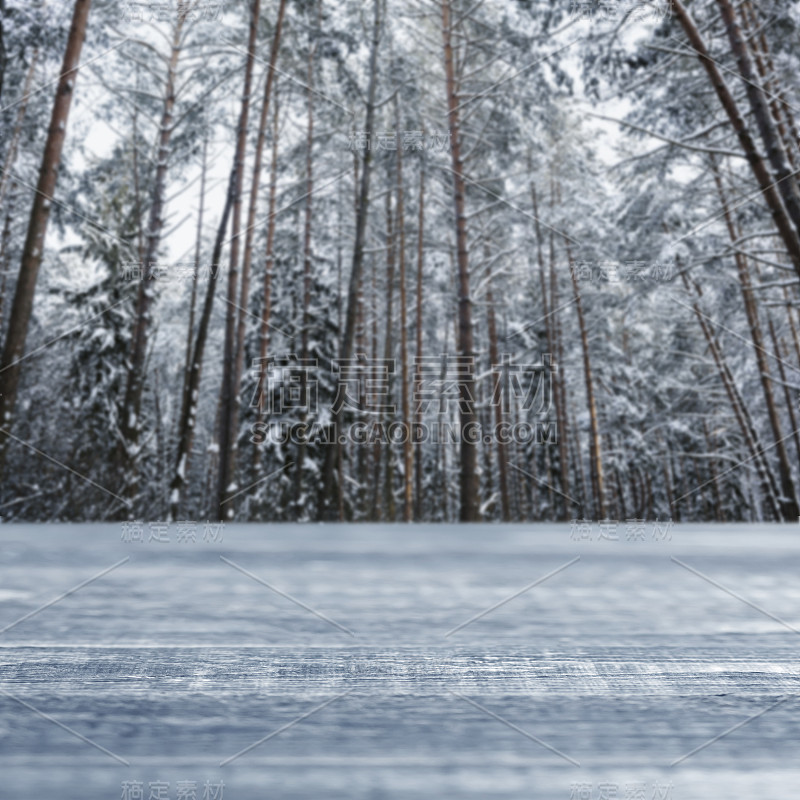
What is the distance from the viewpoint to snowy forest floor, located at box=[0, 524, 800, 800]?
373 millimetres

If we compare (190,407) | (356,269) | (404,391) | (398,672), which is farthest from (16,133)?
(398,672)

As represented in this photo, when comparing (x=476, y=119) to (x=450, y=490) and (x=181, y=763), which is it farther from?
(x=450, y=490)

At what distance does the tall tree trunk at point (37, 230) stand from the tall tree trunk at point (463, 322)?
2.36m

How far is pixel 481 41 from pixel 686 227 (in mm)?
2327

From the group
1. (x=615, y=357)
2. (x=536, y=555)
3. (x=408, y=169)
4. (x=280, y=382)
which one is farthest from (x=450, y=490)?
(x=536, y=555)

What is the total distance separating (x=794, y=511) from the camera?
638cm

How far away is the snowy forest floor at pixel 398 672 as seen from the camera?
0.37 m

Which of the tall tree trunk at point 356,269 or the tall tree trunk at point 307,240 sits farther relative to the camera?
the tall tree trunk at point 307,240

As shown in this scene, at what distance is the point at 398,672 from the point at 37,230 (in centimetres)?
382

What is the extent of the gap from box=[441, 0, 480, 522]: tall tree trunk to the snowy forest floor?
146 inches

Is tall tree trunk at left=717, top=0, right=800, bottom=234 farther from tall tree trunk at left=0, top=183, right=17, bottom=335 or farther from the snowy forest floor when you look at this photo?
tall tree trunk at left=0, top=183, right=17, bottom=335

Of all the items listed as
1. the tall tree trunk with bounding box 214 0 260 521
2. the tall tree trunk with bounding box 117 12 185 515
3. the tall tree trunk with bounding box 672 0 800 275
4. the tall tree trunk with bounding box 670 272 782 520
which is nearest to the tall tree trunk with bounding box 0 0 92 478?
the tall tree trunk with bounding box 214 0 260 521

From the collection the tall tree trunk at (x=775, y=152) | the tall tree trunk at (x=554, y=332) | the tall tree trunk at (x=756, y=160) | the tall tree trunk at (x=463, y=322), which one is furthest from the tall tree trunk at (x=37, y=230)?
the tall tree trunk at (x=554, y=332)

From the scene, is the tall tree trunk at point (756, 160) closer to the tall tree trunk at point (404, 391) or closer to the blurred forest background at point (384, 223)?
the blurred forest background at point (384, 223)
